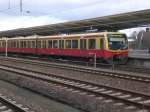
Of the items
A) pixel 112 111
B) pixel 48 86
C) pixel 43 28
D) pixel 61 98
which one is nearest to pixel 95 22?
pixel 43 28

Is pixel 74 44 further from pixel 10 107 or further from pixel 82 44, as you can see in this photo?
pixel 10 107

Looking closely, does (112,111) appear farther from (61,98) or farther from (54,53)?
(54,53)

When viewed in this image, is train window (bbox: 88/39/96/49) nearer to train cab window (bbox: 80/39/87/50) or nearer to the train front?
train cab window (bbox: 80/39/87/50)

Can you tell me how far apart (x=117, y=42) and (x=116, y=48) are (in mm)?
600

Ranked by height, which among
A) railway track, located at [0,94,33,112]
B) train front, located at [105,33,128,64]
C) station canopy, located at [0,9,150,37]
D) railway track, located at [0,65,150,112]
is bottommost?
railway track, located at [0,94,33,112]

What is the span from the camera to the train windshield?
31.2 metres

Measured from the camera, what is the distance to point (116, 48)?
105ft

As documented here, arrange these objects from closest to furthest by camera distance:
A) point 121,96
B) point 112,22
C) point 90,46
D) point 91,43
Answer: point 121,96
point 91,43
point 90,46
point 112,22

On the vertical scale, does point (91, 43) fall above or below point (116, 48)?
above

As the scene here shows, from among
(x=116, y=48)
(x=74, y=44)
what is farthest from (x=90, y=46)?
(x=74, y=44)

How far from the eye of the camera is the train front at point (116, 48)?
30969 mm

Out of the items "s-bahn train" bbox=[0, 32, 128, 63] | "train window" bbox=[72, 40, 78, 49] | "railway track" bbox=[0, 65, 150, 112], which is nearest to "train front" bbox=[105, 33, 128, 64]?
"s-bahn train" bbox=[0, 32, 128, 63]

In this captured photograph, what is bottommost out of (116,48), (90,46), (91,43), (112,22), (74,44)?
(116,48)

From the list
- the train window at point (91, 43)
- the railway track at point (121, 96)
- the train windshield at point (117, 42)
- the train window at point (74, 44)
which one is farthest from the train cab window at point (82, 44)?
the railway track at point (121, 96)
